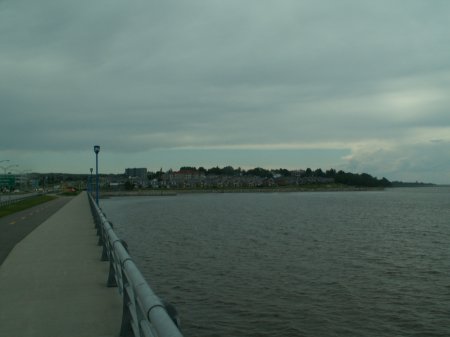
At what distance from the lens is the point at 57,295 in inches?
332

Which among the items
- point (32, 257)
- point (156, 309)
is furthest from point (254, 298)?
point (156, 309)

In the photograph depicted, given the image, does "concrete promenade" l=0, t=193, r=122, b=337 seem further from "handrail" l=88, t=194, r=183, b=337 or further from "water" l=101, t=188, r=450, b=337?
"water" l=101, t=188, r=450, b=337

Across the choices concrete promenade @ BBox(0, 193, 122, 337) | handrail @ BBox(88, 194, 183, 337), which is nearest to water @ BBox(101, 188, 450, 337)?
concrete promenade @ BBox(0, 193, 122, 337)

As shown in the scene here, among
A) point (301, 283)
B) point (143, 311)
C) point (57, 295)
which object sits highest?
point (143, 311)

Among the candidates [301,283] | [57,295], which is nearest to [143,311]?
[57,295]

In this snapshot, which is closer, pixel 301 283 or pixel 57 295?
pixel 57 295

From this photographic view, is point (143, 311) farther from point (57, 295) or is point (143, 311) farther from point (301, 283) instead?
point (301, 283)

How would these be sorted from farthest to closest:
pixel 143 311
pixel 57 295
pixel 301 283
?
pixel 301 283
pixel 57 295
pixel 143 311

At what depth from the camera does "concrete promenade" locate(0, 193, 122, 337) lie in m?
6.54

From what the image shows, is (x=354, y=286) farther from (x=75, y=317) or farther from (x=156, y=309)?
(x=156, y=309)

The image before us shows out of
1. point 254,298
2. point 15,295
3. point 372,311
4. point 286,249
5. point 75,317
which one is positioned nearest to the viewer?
point 75,317

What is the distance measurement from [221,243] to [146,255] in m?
6.13

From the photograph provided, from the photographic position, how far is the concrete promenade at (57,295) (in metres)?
6.54

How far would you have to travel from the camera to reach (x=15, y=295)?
857 cm
